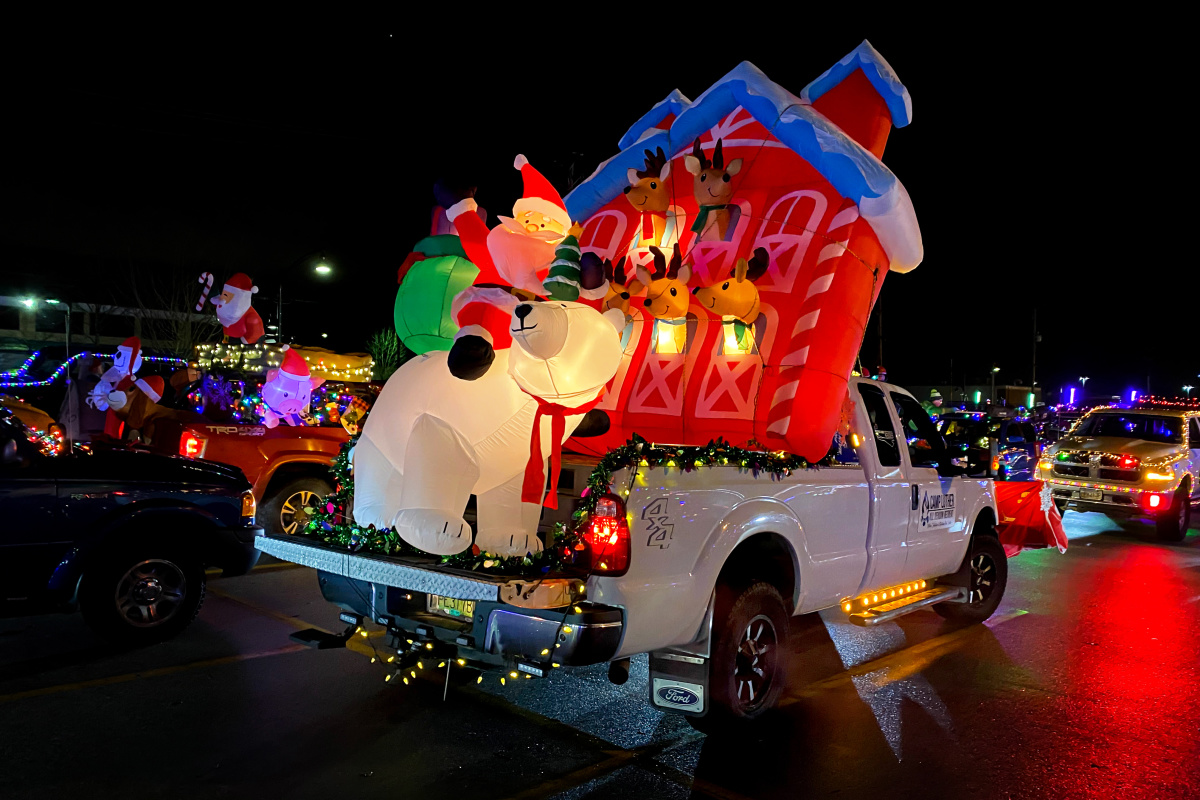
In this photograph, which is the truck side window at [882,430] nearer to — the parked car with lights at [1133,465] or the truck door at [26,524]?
the truck door at [26,524]

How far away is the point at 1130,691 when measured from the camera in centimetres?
529

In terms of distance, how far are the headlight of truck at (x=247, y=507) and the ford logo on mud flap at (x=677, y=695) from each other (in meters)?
3.78

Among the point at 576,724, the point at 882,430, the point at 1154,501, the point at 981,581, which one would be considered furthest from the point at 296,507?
the point at 1154,501

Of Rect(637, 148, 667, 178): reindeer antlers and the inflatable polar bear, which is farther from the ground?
Rect(637, 148, 667, 178): reindeer antlers

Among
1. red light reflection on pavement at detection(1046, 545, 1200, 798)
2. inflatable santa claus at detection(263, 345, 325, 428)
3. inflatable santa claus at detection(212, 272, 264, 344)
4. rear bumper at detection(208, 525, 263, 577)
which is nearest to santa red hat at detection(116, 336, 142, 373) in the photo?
inflatable santa claus at detection(212, 272, 264, 344)

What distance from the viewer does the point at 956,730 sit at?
4566 mm

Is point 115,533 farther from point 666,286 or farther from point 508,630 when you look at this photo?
point 666,286

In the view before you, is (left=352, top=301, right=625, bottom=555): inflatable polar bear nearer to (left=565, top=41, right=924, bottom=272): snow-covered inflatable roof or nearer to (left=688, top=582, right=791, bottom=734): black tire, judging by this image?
(left=688, top=582, right=791, bottom=734): black tire

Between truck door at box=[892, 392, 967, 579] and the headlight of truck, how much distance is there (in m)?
4.85

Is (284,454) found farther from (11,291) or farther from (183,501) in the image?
(11,291)

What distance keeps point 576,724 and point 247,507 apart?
3326mm

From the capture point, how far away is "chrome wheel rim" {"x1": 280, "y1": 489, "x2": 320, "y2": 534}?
9.02m

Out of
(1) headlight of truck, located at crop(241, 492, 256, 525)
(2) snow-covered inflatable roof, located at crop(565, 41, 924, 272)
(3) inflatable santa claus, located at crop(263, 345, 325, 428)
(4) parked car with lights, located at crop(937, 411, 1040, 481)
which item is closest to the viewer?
(2) snow-covered inflatable roof, located at crop(565, 41, 924, 272)

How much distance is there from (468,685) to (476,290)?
2457mm
